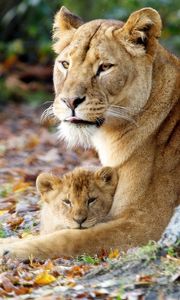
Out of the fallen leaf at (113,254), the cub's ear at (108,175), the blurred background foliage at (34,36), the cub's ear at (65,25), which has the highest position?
the cub's ear at (65,25)

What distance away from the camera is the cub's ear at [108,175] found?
7773 mm

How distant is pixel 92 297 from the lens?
606 cm

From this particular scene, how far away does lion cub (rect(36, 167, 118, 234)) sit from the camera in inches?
300

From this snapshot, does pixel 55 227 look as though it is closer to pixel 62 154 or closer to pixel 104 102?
pixel 104 102

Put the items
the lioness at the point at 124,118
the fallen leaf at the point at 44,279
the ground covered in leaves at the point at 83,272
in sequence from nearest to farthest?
1. the ground covered in leaves at the point at 83,272
2. the fallen leaf at the point at 44,279
3. the lioness at the point at 124,118

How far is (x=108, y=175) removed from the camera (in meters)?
7.78

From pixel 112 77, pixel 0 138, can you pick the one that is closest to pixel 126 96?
pixel 112 77

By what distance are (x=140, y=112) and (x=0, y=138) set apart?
25.2ft

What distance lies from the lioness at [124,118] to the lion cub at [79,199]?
134 millimetres

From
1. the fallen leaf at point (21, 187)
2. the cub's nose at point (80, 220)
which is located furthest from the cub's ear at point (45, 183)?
the fallen leaf at point (21, 187)

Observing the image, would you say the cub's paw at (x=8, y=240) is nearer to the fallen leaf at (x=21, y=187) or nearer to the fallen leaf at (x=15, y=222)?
the fallen leaf at (x=15, y=222)

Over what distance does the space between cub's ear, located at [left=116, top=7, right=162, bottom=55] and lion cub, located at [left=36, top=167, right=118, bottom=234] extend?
99 cm

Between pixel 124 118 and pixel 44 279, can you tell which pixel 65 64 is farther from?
pixel 44 279

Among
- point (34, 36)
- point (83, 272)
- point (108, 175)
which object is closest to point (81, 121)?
point (108, 175)
